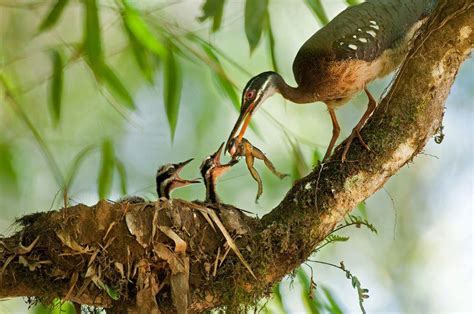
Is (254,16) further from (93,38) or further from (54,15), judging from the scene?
(54,15)

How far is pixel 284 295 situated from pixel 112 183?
0.89 m

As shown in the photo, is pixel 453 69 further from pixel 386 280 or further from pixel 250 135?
pixel 386 280

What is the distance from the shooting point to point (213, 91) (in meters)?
3.62

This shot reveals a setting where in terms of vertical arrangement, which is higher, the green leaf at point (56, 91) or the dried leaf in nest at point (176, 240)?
the green leaf at point (56, 91)

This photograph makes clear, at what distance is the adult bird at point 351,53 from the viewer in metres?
2.51

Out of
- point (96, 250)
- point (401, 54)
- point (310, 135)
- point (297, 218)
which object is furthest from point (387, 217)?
point (96, 250)

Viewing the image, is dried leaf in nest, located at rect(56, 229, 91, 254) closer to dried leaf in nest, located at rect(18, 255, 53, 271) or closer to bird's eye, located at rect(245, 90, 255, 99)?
dried leaf in nest, located at rect(18, 255, 53, 271)

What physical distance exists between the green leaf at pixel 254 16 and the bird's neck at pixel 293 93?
47 cm

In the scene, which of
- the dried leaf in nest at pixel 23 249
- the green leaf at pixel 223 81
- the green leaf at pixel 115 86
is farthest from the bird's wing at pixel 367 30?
the dried leaf in nest at pixel 23 249

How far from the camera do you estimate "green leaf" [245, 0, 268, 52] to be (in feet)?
6.82

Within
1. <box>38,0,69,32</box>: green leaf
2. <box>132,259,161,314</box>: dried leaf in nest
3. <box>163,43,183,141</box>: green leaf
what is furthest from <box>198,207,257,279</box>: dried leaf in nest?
<box>38,0,69,32</box>: green leaf

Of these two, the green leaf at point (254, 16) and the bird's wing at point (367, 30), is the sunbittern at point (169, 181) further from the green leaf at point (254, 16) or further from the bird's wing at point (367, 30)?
the green leaf at point (254, 16)

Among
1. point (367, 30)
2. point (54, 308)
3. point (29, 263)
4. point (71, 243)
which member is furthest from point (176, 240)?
point (367, 30)

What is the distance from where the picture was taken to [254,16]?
2.09 meters
